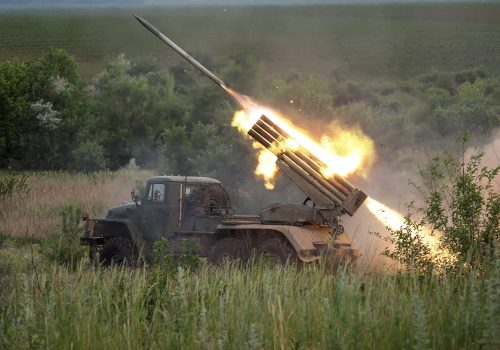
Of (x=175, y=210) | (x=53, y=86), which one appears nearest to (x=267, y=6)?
(x=53, y=86)

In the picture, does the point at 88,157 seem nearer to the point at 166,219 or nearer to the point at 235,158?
the point at 235,158

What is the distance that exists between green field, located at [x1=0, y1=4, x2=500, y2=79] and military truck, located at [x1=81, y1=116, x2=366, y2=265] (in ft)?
115

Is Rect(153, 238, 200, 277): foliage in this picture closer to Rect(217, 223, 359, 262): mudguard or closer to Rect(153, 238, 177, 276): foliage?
Rect(153, 238, 177, 276): foliage

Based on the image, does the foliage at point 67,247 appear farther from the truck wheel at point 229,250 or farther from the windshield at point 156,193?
the truck wheel at point 229,250

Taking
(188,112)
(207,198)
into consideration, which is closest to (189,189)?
(207,198)

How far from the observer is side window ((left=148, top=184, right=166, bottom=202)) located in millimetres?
21016

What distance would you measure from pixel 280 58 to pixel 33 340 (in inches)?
2205

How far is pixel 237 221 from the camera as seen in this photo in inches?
786

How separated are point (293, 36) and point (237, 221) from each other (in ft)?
175

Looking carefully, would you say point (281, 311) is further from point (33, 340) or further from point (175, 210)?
point (175, 210)

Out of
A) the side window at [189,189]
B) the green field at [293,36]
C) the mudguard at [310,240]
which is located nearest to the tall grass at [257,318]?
the mudguard at [310,240]

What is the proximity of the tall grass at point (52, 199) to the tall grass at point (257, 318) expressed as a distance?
603 inches

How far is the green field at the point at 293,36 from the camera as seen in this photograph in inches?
2566

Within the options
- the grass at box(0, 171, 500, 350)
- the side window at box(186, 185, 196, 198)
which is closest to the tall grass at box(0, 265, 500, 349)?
the grass at box(0, 171, 500, 350)
